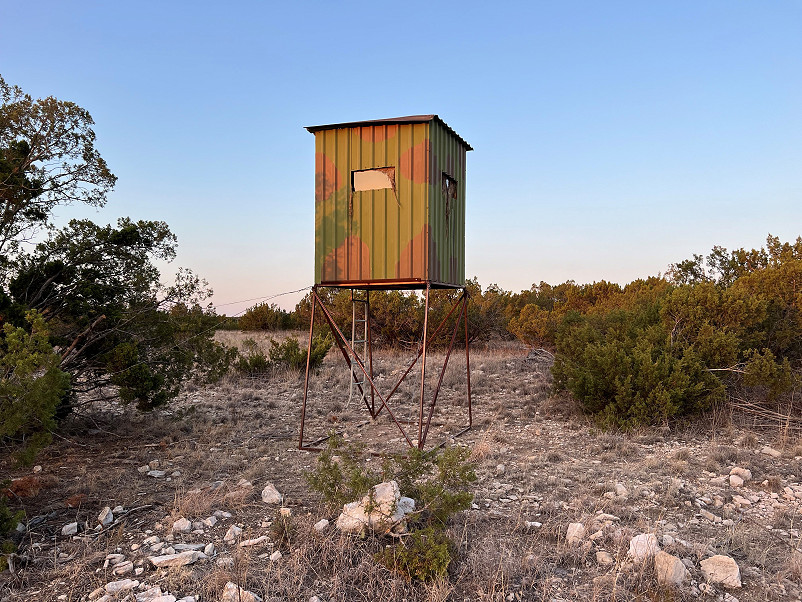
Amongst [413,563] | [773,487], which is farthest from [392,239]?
[773,487]

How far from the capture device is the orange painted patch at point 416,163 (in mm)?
7652

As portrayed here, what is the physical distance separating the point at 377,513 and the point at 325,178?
17.6 feet

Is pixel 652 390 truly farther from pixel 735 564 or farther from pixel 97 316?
pixel 97 316

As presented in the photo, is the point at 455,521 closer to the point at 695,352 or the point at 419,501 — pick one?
the point at 419,501

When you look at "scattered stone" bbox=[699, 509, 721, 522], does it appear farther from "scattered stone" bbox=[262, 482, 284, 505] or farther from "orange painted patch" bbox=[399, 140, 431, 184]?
"orange painted patch" bbox=[399, 140, 431, 184]

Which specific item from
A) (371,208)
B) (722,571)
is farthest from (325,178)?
(722,571)

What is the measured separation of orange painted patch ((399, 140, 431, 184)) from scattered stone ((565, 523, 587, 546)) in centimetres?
484

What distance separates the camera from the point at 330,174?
8180 mm

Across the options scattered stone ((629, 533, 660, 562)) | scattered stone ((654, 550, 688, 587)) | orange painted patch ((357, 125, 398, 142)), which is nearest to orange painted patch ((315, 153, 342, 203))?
orange painted patch ((357, 125, 398, 142))

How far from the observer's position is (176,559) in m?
3.98

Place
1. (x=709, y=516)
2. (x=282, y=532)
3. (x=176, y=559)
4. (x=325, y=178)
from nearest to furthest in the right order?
(x=176, y=559) → (x=282, y=532) → (x=709, y=516) → (x=325, y=178)

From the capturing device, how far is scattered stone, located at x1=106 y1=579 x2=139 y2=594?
3623mm

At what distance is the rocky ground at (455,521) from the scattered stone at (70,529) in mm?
10

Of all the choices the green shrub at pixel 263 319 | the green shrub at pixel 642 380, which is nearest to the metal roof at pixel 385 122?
the green shrub at pixel 642 380
